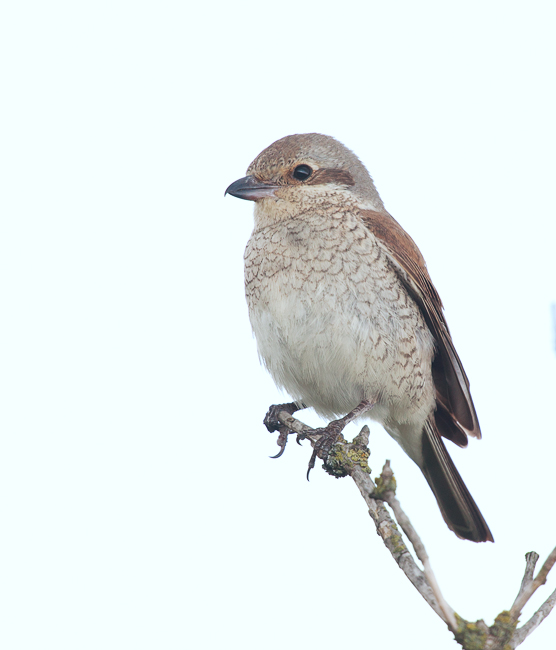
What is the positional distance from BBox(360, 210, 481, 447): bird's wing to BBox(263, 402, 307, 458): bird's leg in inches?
35.4

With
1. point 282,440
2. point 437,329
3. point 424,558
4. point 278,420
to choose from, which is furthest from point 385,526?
point 437,329

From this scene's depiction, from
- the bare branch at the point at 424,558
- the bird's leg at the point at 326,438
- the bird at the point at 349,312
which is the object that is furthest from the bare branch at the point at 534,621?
the bird at the point at 349,312

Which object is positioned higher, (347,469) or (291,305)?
(291,305)

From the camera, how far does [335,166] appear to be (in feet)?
15.8

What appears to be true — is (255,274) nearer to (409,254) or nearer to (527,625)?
(409,254)

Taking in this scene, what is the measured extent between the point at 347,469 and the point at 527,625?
1457 millimetres

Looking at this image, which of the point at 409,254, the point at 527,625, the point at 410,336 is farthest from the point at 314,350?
the point at 527,625

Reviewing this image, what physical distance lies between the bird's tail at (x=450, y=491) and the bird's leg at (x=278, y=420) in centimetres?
83

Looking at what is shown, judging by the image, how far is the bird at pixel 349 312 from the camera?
412 centimetres

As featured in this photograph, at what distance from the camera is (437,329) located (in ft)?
15.1

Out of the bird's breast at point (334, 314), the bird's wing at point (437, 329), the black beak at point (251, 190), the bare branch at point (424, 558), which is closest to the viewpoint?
the bare branch at point (424, 558)

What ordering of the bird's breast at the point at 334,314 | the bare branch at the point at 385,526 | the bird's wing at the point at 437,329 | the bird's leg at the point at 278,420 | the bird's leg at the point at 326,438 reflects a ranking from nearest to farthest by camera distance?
the bare branch at the point at 385,526
the bird's leg at the point at 326,438
the bird's breast at the point at 334,314
the bird's leg at the point at 278,420
the bird's wing at the point at 437,329

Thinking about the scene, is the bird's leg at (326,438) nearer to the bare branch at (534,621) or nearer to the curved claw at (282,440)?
the curved claw at (282,440)

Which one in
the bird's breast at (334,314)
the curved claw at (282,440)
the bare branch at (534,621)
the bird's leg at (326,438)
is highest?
the bird's breast at (334,314)
